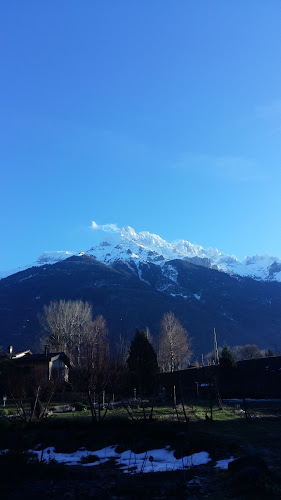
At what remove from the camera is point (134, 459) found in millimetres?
10906

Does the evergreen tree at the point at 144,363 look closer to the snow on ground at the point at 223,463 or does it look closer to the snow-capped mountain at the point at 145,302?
the snow on ground at the point at 223,463

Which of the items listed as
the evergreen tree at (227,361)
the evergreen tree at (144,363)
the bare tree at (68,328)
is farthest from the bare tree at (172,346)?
the evergreen tree at (144,363)

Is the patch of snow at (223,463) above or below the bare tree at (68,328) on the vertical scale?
below

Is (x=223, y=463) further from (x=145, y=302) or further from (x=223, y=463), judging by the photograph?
(x=145, y=302)

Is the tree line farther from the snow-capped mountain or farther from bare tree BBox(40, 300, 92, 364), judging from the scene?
the snow-capped mountain

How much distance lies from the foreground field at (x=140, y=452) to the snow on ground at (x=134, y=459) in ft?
0.52

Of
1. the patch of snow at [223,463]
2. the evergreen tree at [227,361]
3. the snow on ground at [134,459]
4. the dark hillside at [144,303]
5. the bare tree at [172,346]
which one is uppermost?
the dark hillside at [144,303]

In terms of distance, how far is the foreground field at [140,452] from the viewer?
7.70 metres

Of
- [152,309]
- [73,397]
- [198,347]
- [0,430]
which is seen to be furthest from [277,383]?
[152,309]

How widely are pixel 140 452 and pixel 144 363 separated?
22.7 meters

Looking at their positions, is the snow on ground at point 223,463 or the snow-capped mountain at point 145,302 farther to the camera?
the snow-capped mountain at point 145,302

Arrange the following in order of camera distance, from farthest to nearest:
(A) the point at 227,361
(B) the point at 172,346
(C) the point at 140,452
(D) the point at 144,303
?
1. (D) the point at 144,303
2. (B) the point at 172,346
3. (A) the point at 227,361
4. (C) the point at 140,452

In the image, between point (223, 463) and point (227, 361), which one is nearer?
point (223, 463)

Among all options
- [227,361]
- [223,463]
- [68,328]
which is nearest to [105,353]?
[223,463]
